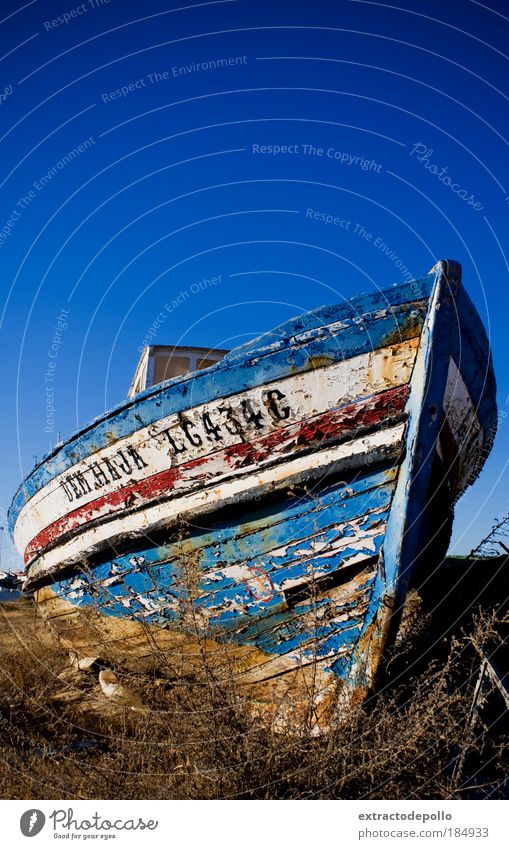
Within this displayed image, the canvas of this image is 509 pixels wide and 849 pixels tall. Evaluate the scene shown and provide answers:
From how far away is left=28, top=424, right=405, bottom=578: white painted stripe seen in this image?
3.70 m

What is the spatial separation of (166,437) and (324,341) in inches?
52.5

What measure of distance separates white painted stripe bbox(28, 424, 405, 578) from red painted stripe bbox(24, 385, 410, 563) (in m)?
0.08

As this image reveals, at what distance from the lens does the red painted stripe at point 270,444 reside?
12.2ft

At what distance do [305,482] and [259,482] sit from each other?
1.03 feet

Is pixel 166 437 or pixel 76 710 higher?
pixel 166 437

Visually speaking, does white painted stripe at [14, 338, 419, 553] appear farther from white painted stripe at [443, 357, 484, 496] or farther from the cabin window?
the cabin window

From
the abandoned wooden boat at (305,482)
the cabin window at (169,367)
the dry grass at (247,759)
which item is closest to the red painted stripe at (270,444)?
the abandoned wooden boat at (305,482)

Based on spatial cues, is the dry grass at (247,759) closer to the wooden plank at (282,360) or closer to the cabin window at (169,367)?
the wooden plank at (282,360)

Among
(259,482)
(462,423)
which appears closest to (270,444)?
(259,482)

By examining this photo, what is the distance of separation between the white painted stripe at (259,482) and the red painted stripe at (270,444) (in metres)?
0.08

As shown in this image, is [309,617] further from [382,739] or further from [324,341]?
[324,341]

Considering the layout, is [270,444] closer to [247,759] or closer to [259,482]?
[259,482]

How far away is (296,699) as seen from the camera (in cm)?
335
